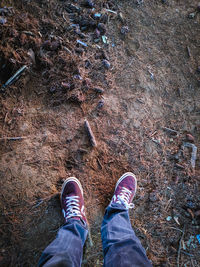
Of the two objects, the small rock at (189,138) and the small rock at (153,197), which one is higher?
the small rock at (189,138)

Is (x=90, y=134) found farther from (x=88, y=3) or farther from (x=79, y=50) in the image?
(x=88, y=3)

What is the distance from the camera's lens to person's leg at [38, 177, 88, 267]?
5.16 ft

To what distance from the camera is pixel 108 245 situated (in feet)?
5.90

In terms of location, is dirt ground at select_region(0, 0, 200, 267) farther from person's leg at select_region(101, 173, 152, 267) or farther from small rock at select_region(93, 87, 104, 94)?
person's leg at select_region(101, 173, 152, 267)

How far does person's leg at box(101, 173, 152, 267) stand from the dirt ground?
0.16 metres

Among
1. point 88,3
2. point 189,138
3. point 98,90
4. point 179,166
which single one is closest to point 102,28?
point 88,3

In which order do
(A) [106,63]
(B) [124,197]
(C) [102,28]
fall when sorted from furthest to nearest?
(C) [102,28] < (A) [106,63] < (B) [124,197]

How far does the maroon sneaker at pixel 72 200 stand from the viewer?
2096mm

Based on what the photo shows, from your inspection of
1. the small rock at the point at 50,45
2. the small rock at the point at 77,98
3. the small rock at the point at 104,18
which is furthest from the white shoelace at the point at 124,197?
the small rock at the point at 104,18

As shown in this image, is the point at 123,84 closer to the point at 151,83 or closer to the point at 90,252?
the point at 151,83

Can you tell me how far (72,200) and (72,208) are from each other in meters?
0.10

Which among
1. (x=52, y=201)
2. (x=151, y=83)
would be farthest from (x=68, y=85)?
(x=52, y=201)

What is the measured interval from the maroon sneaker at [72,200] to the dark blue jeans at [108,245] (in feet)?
0.30

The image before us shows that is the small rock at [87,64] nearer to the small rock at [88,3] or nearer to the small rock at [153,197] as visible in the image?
the small rock at [88,3]
